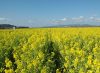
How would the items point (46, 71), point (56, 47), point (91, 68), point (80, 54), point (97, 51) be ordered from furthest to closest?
1. point (56, 47)
2. point (97, 51)
3. point (80, 54)
4. point (91, 68)
5. point (46, 71)

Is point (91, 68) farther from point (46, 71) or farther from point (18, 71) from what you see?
point (18, 71)

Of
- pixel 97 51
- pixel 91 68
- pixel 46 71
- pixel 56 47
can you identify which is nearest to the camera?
pixel 46 71

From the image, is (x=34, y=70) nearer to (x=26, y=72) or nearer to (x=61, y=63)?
(x=26, y=72)

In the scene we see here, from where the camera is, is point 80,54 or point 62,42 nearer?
point 80,54

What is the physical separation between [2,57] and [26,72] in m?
3.52

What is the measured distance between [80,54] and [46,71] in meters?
2.27

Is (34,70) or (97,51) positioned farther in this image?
(97,51)

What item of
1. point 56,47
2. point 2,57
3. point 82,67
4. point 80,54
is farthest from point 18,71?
point 56,47

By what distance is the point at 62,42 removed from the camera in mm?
13375

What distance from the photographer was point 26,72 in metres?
7.23

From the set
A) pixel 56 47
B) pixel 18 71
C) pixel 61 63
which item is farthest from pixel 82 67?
pixel 56 47

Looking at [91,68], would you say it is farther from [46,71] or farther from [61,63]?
[61,63]

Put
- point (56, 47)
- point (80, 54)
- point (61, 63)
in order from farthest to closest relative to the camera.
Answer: point (56, 47)
point (61, 63)
point (80, 54)

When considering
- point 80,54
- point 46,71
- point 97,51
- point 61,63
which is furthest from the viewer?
point 61,63
